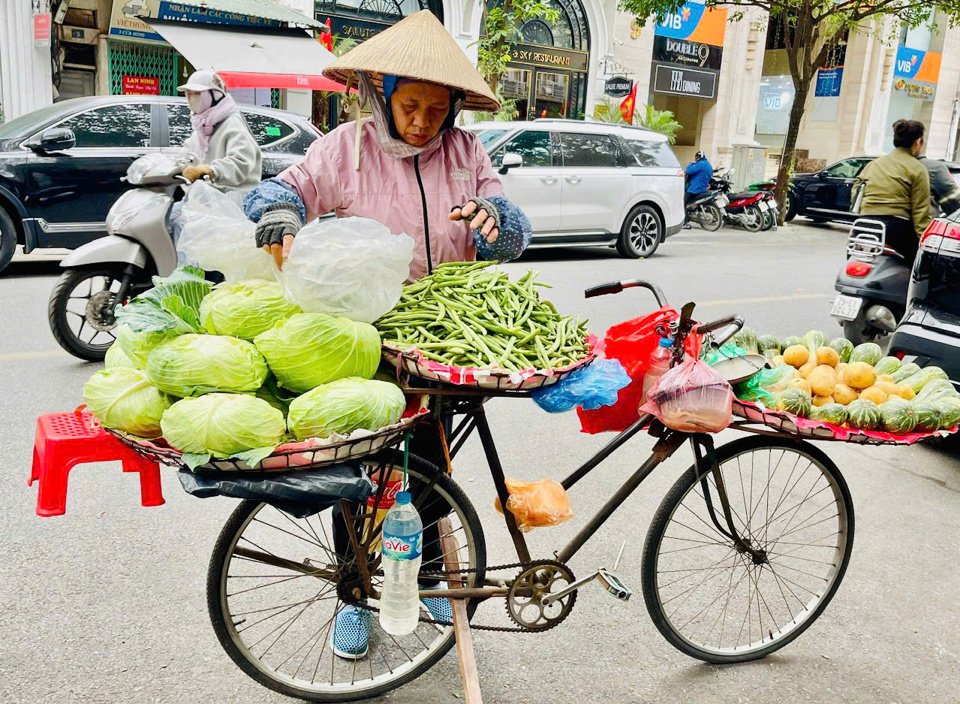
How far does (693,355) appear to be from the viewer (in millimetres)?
2514

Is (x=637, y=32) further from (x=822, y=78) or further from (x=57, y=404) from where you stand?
(x=57, y=404)

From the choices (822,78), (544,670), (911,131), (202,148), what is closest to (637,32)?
(822,78)

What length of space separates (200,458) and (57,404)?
3482 mm

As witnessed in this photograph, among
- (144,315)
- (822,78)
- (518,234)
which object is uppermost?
(822,78)

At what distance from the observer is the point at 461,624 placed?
2.46 m

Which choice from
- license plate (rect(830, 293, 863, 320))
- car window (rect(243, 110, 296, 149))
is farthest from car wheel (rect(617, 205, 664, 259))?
license plate (rect(830, 293, 863, 320))

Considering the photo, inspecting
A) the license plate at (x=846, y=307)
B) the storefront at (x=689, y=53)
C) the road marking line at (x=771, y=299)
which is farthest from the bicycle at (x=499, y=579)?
the storefront at (x=689, y=53)

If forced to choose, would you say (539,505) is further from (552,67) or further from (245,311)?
(552,67)

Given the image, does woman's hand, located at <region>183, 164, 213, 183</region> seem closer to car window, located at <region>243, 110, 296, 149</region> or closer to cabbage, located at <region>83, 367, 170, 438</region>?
car window, located at <region>243, 110, 296, 149</region>

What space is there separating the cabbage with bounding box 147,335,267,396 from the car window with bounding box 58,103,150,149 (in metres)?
7.21

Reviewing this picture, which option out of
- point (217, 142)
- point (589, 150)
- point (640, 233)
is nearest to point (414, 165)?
point (217, 142)

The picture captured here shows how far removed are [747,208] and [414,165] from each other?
15236mm

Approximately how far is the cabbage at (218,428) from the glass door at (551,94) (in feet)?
63.4

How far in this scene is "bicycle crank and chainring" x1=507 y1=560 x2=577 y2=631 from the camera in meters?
2.51
